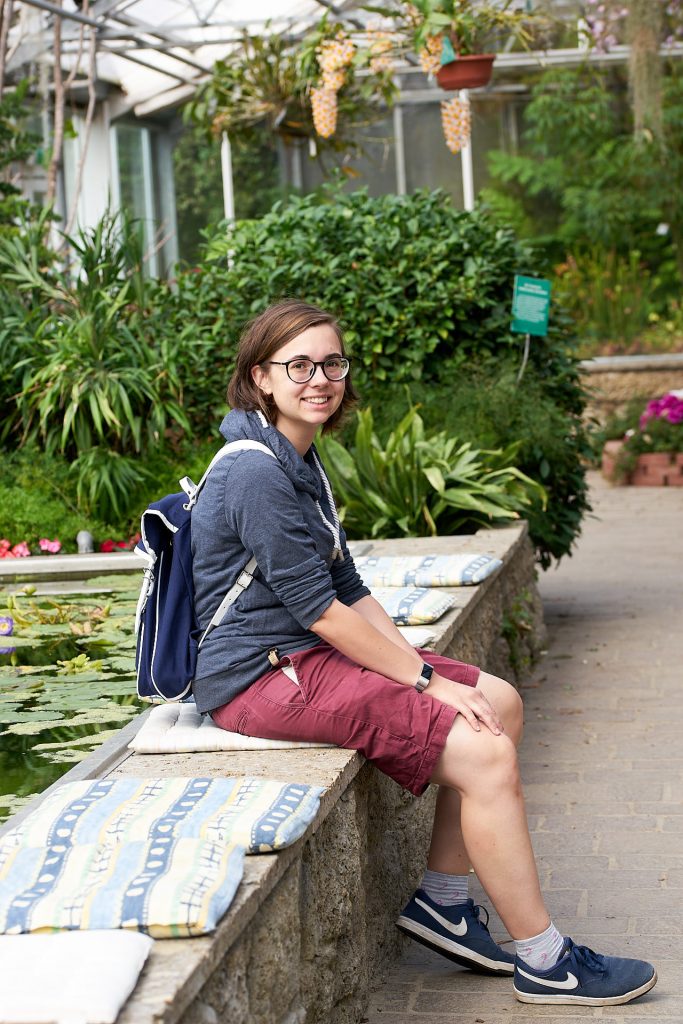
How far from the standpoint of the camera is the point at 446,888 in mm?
2887

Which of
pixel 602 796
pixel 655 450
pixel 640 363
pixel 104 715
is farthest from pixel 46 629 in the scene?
pixel 640 363

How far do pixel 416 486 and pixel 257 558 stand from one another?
3.24 meters

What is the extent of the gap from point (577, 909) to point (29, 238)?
226 inches

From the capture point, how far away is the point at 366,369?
6.95m

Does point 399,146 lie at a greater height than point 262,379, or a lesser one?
greater

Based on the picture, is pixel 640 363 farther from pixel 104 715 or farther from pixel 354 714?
pixel 354 714

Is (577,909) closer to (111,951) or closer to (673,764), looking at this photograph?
(673,764)

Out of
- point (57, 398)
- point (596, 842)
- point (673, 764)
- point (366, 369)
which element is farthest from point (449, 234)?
point (596, 842)

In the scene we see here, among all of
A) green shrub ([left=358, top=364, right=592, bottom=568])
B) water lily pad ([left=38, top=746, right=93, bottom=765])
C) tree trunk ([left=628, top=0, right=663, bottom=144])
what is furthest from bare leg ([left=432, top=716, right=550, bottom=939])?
tree trunk ([left=628, top=0, right=663, bottom=144])

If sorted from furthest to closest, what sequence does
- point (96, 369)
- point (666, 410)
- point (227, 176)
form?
point (227, 176) < point (666, 410) < point (96, 369)

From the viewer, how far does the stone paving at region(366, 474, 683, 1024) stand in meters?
2.82

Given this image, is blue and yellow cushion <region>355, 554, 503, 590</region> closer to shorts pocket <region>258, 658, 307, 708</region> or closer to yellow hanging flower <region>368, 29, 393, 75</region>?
shorts pocket <region>258, 658, 307, 708</region>

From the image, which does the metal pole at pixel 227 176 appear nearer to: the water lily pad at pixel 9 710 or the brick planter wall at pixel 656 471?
the brick planter wall at pixel 656 471

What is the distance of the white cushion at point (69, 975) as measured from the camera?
160 cm
